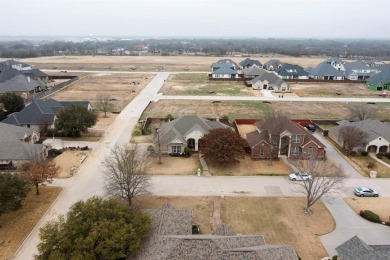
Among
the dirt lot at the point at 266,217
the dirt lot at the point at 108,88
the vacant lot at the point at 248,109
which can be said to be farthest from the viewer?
the dirt lot at the point at 108,88

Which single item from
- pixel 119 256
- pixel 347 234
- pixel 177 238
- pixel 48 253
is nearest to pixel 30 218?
pixel 48 253

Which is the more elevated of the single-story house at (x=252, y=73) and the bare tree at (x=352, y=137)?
the single-story house at (x=252, y=73)

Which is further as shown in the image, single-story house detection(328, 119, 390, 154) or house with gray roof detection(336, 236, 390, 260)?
single-story house detection(328, 119, 390, 154)

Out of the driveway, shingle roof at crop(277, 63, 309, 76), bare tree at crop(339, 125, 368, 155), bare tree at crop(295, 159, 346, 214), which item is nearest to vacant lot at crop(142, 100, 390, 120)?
bare tree at crop(339, 125, 368, 155)

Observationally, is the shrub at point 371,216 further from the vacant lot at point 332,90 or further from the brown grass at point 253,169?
the vacant lot at point 332,90

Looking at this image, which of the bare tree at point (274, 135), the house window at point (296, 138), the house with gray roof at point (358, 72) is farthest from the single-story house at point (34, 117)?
the house with gray roof at point (358, 72)

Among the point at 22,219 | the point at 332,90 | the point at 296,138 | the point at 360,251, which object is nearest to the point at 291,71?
the point at 332,90

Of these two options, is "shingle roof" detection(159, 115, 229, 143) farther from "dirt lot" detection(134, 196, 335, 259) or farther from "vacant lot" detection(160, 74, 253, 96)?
"vacant lot" detection(160, 74, 253, 96)
